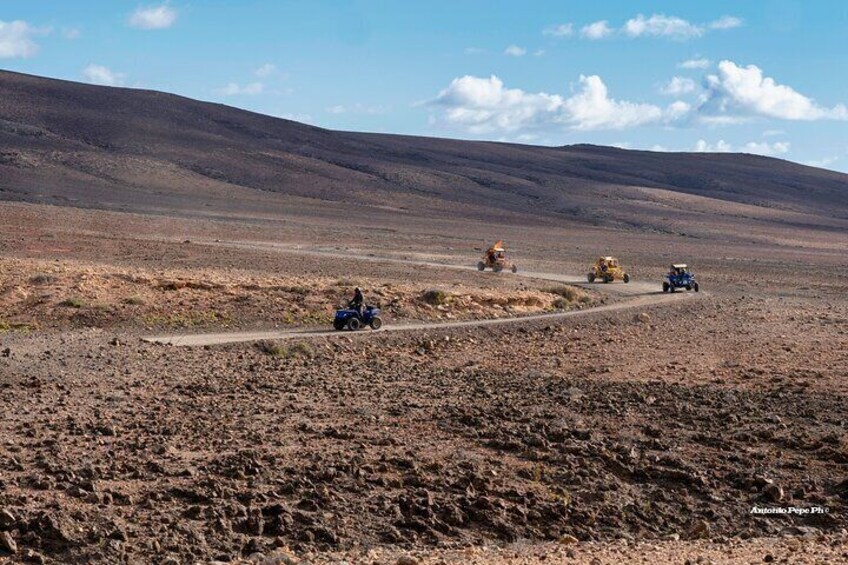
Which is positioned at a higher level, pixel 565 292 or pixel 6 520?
pixel 565 292

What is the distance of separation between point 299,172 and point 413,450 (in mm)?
107166

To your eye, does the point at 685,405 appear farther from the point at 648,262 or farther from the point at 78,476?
the point at 648,262

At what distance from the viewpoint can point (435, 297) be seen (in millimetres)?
37094

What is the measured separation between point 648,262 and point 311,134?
3466 inches

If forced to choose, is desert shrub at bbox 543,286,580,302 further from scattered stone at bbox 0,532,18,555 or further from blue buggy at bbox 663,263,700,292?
scattered stone at bbox 0,532,18,555

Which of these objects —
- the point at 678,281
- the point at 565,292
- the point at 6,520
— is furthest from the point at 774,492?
the point at 678,281

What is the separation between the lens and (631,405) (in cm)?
2081

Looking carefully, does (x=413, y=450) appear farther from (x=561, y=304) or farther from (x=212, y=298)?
(x=561, y=304)

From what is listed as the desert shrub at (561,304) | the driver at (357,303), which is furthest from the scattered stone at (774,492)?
the desert shrub at (561,304)

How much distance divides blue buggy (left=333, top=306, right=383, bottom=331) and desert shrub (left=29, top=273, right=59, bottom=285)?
9516mm

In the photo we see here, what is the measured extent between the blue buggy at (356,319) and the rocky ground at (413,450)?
2.85ft

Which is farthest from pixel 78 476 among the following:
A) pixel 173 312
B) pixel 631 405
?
pixel 173 312

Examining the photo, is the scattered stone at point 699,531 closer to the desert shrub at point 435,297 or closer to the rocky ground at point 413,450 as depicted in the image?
the rocky ground at point 413,450

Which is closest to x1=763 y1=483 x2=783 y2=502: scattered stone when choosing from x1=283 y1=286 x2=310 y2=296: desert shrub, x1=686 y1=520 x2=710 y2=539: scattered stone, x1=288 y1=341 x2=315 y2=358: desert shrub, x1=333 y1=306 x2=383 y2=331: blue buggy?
x1=686 y1=520 x2=710 y2=539: scattered stone
